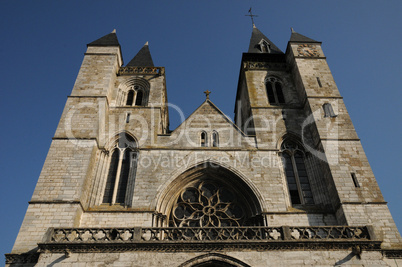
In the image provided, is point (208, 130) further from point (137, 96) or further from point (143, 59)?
point (143, 59)

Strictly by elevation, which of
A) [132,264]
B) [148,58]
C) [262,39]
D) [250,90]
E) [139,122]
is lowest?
[132,264]

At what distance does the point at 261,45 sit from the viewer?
17.4 metres

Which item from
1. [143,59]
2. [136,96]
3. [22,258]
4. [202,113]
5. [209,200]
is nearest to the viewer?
[22,258]

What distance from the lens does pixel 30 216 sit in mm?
8781

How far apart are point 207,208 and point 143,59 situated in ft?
29.4

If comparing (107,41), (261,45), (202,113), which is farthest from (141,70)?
(261,45)

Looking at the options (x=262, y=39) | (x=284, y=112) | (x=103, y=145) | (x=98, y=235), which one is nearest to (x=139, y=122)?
(x=103, y=145)

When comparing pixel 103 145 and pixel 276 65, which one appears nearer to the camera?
pixel 103 145

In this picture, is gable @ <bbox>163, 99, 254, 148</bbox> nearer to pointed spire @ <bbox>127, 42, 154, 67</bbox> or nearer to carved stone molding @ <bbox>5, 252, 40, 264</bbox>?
pointed spire @ <bbox>127, 42, 154, 67</bbox>

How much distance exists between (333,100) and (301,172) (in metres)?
3.13

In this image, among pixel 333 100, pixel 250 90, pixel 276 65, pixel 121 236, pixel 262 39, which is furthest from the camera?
pixel 262 39

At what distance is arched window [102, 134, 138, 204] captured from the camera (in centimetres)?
1033

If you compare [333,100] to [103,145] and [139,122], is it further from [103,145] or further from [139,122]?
[103,145]

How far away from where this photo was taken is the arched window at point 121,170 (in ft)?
33.9
